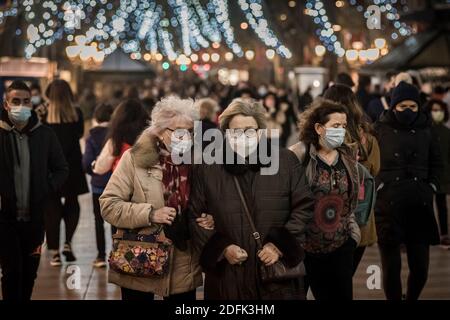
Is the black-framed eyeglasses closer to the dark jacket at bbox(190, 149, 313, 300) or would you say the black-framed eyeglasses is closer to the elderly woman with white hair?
the dark jacket at bbox(190, 149, 313, 300)

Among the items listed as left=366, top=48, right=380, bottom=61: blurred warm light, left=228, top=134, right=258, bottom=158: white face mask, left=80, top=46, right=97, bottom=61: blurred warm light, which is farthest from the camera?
left=80, top=46, right=97, bottom=61: blurred warm light

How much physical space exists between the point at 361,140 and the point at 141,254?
2.42m

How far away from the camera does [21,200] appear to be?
309 inches

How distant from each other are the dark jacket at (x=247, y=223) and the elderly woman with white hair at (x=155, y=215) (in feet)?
1.11

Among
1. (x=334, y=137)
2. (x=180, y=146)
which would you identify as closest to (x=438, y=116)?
(x=334, y=137)

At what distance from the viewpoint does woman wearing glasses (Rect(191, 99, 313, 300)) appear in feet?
19.4

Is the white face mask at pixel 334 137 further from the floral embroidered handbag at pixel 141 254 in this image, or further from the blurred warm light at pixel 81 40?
the blurred warm light at pixel 81 40

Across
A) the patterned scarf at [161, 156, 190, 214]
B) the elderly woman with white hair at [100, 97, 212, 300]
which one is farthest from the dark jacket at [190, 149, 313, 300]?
the elderly woman with white hair at [100, 97, 212, 300]

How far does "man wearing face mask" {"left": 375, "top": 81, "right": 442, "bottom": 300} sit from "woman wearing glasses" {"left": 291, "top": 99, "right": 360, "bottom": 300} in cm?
157

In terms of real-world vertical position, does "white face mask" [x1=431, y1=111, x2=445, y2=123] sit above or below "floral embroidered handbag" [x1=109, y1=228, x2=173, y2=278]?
above

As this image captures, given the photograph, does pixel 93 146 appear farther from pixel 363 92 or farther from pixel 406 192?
pixel 363 92

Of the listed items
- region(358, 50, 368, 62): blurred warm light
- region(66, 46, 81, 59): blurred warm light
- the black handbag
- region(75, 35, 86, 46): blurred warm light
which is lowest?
the black handbag

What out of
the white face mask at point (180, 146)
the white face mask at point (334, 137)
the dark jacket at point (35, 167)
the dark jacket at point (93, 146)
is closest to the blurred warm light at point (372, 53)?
the dark jacket at point (93, 146)

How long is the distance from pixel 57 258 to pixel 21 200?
3.80m
